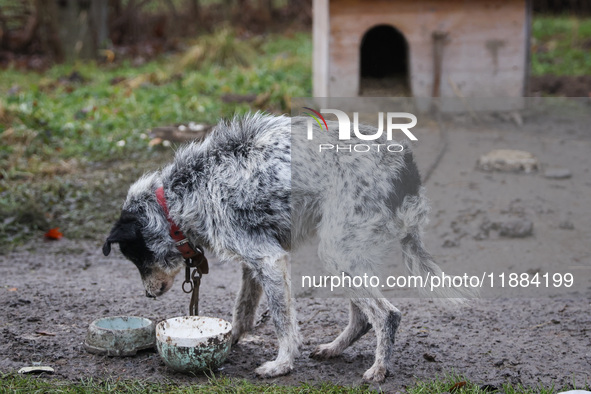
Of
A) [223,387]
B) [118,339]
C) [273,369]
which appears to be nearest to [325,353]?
[273,369]

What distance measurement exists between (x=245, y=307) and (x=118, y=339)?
2.74ft

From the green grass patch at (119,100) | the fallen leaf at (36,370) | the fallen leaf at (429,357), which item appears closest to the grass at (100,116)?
the green grass patch at (119,100)

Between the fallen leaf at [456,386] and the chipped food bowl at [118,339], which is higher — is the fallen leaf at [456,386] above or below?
below

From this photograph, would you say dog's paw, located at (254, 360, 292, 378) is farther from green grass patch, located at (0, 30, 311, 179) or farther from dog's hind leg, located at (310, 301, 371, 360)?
green grass patch, located at (0, 30, 311, 179)

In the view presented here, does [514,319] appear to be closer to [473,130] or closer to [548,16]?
[473,130]

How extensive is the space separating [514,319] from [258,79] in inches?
277

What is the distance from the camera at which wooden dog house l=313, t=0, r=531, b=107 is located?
905 centimetres

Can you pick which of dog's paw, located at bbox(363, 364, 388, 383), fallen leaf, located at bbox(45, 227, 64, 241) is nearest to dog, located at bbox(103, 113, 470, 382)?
dog's paw, located at bbox(363, 364, 388, 383)

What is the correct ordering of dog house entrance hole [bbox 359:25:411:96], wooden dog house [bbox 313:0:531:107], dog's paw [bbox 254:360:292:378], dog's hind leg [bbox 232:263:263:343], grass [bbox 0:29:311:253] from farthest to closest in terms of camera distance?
dog house entrance hole [bbox 359:25:411:96] < wooden dog house [bbox 313:0:531:107] < grass [bbox 0:29:311:253] < dog's hind leg [bbox 232:263:263:343] < dog's paw [bbox 254:360:292:378]

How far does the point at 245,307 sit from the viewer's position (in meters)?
4.41

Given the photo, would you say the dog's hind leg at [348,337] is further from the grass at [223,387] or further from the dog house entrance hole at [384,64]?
the dog house entrance hole at [384,64]

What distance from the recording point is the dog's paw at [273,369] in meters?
3.82

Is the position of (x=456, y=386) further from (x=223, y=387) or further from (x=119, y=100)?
(x=119, y=100)

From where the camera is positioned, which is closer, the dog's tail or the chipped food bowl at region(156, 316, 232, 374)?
the chipped food bowl at region(156, 316, 232, 374)
